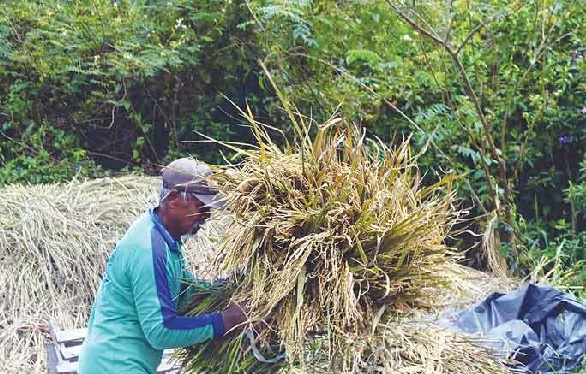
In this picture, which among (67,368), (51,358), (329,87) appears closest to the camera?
(67,368)

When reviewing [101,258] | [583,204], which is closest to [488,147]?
[583,204]

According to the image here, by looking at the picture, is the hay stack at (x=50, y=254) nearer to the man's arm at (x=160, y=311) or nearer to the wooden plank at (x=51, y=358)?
the wooden plank at (x=51, y=358)

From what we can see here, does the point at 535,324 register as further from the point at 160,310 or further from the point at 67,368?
the point at 67,368

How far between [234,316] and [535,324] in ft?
6.55

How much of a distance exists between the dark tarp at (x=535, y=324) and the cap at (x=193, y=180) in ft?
5.01

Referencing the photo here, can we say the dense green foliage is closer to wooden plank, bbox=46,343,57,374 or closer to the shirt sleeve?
wooden plank, bbox=46,343,57,374

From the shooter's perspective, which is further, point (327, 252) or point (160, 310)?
point (160, 310)

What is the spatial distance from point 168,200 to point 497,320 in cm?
204

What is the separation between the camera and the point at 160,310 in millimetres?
2684

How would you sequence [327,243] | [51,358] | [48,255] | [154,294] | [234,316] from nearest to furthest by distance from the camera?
1. [327,243]
2. [234,316]
3. [154,294]
4. [51,358]
5. [48,255]

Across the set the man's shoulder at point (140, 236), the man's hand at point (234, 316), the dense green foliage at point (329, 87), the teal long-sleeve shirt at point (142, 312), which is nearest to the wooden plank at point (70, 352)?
the teal long-sleeve shirt at point (142, 312)

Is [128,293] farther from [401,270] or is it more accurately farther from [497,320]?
[497,320]

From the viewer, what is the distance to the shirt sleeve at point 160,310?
265 cm

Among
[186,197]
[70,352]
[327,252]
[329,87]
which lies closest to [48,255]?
[70,352]
